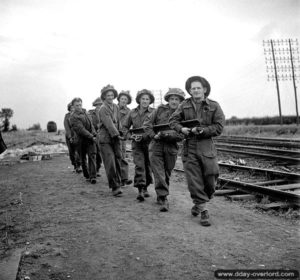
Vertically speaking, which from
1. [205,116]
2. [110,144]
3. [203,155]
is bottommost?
[203,155]

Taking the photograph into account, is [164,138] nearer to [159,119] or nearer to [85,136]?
[159,119]

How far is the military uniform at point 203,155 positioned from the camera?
15.7ft

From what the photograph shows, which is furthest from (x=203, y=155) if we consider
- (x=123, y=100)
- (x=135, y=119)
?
(x=123, y=100)

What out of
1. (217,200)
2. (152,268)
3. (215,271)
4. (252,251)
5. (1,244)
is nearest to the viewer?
(215,271)

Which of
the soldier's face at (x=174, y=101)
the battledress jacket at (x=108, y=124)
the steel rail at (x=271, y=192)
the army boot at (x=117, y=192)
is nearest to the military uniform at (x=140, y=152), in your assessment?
the battledress jacket at (x=108, y=124)

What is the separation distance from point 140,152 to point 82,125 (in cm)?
256

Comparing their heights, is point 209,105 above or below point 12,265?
above

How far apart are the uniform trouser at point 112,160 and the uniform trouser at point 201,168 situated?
223 centimetres

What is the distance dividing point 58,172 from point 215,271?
8203mm

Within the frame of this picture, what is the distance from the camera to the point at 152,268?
132 inches

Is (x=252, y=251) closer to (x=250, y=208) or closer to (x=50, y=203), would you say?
(x=250, y=208)

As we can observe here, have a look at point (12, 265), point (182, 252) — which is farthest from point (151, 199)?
point (12, 265)

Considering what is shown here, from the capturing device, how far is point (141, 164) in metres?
6.37

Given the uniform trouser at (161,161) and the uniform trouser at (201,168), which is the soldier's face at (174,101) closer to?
the uniform trouser at (161,161)
